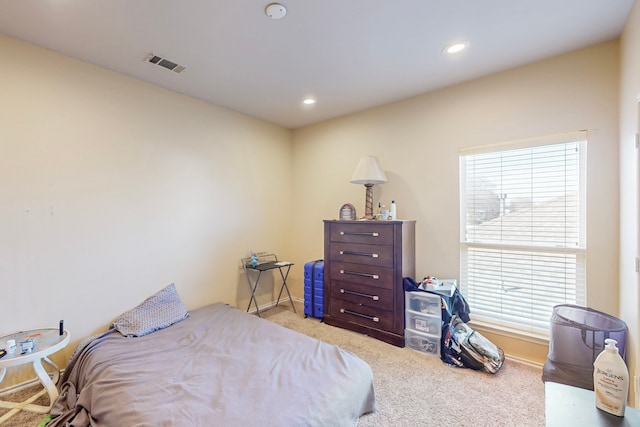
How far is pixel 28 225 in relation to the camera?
7.14 ft

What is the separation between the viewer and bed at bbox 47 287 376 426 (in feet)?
4.82

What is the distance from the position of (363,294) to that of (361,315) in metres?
0.25

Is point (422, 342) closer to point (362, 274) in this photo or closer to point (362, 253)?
point (362, 274)

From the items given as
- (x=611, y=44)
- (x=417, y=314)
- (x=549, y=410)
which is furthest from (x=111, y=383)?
(x=611, y=44)

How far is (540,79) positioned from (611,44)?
46 centimetres

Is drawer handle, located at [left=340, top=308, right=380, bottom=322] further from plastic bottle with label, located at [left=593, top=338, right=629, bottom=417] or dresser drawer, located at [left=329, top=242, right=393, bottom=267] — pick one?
plastic bottle with label, located at [left=593, top=338, right=629, bottom=417]

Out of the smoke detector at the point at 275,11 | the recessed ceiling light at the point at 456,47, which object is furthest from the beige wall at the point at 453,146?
the smoke detector at the point at 275,11

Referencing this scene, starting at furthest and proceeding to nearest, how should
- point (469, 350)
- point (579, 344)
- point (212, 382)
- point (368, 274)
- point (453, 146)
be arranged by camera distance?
point (368, 274)
point (453, 146)
point (469, 350)
point (579, 344)
point (212, 382)

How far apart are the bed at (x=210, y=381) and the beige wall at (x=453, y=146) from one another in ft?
5.70

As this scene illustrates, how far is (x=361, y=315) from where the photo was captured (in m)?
3.12

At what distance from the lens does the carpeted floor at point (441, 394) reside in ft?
5.90

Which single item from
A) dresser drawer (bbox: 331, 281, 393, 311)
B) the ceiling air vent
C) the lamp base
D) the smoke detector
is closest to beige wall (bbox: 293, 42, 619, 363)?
the lamp base

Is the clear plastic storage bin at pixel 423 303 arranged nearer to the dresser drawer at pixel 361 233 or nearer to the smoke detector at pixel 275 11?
the dresser drawer at pixel 361 233

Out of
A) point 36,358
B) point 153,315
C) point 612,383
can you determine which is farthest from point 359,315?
point 36,358
